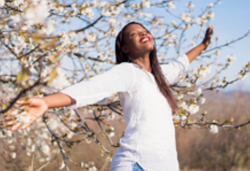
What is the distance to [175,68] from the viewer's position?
231cm

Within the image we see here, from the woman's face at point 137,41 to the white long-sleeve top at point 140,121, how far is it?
224 mm

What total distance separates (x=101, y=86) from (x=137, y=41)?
630mm

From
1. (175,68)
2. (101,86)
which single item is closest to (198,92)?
(175,68)

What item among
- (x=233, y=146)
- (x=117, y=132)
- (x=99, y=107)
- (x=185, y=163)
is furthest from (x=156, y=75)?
(x=233, y=146)

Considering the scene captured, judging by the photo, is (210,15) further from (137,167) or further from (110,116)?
(137,167)

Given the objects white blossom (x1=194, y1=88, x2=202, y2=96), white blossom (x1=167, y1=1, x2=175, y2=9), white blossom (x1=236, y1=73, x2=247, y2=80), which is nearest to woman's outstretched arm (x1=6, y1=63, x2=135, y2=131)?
white blossom (x1=194, y1=88, x2=202, y2=96)

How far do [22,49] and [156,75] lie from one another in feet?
5.01

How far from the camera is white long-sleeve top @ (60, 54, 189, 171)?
4.85 feet

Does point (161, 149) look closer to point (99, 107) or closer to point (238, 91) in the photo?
point (99, 107)

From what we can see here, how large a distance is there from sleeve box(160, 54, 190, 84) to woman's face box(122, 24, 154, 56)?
0.42m

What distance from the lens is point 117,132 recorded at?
7684mm

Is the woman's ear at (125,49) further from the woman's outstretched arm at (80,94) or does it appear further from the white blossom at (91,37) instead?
the white blossom at (91,37)

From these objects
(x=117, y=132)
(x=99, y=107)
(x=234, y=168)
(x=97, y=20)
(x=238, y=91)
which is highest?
(x=97, y=20)

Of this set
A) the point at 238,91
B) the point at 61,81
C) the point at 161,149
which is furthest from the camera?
the point at 238,91
